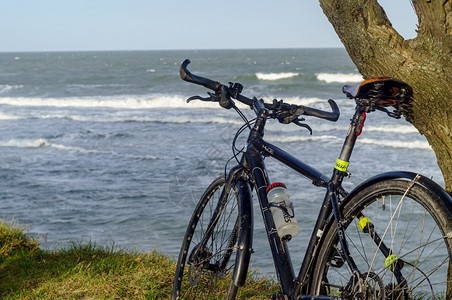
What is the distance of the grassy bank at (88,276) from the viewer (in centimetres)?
379

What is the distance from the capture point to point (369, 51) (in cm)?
311

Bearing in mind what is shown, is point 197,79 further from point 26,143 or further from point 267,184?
point 26,143

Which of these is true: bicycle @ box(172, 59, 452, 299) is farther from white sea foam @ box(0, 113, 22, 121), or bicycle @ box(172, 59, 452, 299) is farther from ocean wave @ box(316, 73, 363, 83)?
ocean wave @ box(316, 73, 363, 83)

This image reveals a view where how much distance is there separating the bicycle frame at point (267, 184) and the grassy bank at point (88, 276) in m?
1.11

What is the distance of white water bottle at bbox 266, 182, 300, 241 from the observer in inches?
110

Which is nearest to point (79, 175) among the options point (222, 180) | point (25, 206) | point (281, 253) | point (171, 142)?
point (25, 206)

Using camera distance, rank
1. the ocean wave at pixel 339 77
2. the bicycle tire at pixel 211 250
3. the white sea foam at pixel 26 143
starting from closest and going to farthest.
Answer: the bicycle tire at pixel 211 250 → the white sea foam at pixel 26 143 → the ocean wave at pixel 339 77

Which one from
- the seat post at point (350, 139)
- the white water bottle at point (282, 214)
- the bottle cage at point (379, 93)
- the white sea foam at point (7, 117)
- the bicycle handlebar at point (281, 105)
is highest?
the bottle cage at point (379, 93)

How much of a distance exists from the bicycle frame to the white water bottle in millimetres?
45

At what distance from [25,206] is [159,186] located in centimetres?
229

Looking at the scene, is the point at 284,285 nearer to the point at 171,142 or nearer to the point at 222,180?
the point at 222,180

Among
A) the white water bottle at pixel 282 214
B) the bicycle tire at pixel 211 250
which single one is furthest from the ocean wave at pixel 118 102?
the white water bottle at pixel 282 214

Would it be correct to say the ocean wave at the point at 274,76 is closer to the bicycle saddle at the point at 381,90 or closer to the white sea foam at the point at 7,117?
the white sea foam at the point at 7,117

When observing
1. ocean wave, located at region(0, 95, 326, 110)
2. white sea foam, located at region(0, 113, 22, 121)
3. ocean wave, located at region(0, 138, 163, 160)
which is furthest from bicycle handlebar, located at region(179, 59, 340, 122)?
ocean wave, located at region(0, 95, 326, 110)
